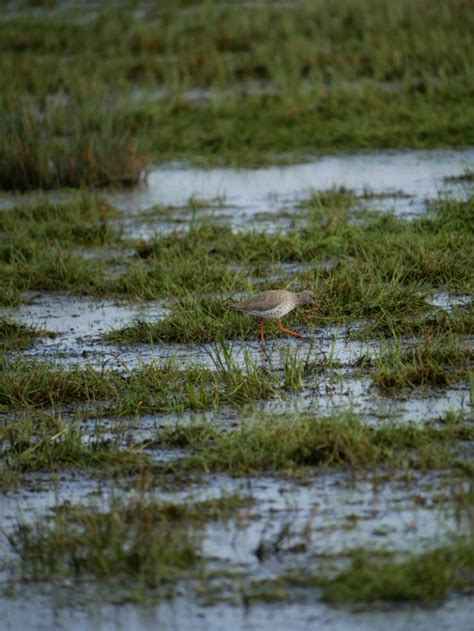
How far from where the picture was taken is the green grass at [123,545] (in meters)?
5.27

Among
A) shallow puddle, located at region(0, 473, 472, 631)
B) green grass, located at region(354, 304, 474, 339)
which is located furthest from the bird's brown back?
shallow puddle, located at region(0, 473, 472, 631)

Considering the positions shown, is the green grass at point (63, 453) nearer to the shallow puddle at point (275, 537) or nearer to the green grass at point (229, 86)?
the shallow puddle at point (275, 537)

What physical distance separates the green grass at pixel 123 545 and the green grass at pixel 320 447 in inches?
21.6

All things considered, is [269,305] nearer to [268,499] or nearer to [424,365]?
[424,365]

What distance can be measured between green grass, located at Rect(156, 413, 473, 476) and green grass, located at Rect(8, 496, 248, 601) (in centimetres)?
55

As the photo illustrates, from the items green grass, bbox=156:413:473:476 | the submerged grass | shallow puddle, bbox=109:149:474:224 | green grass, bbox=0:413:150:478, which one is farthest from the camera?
shallow puddle, bbox=109:149:474:224

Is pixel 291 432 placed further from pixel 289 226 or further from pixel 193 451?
pixel 289 226

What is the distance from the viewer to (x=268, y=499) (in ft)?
19.6

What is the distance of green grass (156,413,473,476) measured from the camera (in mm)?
6258

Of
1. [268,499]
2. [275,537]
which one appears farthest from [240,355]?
[275,537]

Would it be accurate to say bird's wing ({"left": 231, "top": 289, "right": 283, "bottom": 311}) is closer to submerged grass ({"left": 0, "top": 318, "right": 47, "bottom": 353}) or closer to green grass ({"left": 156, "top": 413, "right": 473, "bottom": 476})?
green grass ({"left": 156, "top": 413, "right": 473, "bottom": 476})

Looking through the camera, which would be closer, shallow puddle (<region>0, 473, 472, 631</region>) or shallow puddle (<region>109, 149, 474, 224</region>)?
shallow puddle (<region>0, 473, 472, 631</region>)

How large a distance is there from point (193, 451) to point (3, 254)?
4.91 m

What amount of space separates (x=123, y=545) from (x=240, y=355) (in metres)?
3.05
